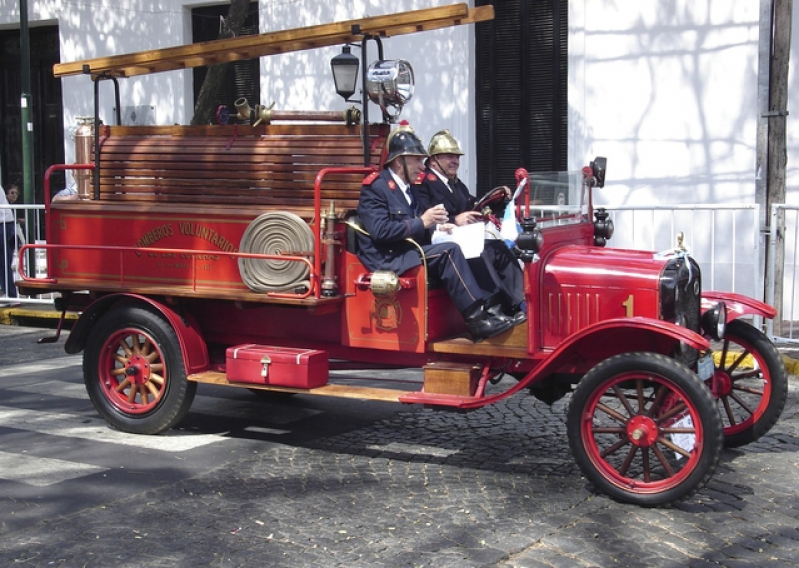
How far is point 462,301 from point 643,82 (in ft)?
23.2

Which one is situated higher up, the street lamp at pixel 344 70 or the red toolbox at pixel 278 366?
the street lamp at pixel 344 70

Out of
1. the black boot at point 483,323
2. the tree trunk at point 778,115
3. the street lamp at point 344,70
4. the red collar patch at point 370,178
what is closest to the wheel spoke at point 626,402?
the black boot at point 483,323

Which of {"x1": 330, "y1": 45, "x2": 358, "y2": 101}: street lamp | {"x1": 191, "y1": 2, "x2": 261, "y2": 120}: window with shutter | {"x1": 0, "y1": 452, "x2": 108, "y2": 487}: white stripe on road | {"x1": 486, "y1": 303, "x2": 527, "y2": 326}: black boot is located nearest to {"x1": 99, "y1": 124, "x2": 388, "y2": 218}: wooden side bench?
{"x1": 486, "y1": 303, "x2": 527, "y2": 326}: black boot

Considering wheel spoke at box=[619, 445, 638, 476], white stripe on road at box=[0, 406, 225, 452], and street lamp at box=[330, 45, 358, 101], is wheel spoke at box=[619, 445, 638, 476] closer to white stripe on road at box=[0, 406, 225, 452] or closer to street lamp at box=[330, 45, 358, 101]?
white stripe on road at box=[0, 406, 225, 452]

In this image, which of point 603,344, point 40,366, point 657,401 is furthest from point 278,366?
point 40,366

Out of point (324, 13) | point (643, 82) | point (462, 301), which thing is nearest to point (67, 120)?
point (324, 13)

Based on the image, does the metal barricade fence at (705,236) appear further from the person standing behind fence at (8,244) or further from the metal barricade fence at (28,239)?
the person standing behind fence at (8,244)

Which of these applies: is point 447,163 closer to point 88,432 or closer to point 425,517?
point 425,517

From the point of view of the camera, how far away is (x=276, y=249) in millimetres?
6715

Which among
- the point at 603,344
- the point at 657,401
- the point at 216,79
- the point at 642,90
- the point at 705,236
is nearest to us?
the point at 657,401

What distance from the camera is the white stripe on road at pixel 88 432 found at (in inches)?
274

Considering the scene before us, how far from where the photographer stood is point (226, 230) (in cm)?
699

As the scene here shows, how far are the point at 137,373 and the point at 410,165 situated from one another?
2.30m

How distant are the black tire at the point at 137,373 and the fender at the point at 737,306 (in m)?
3.36
